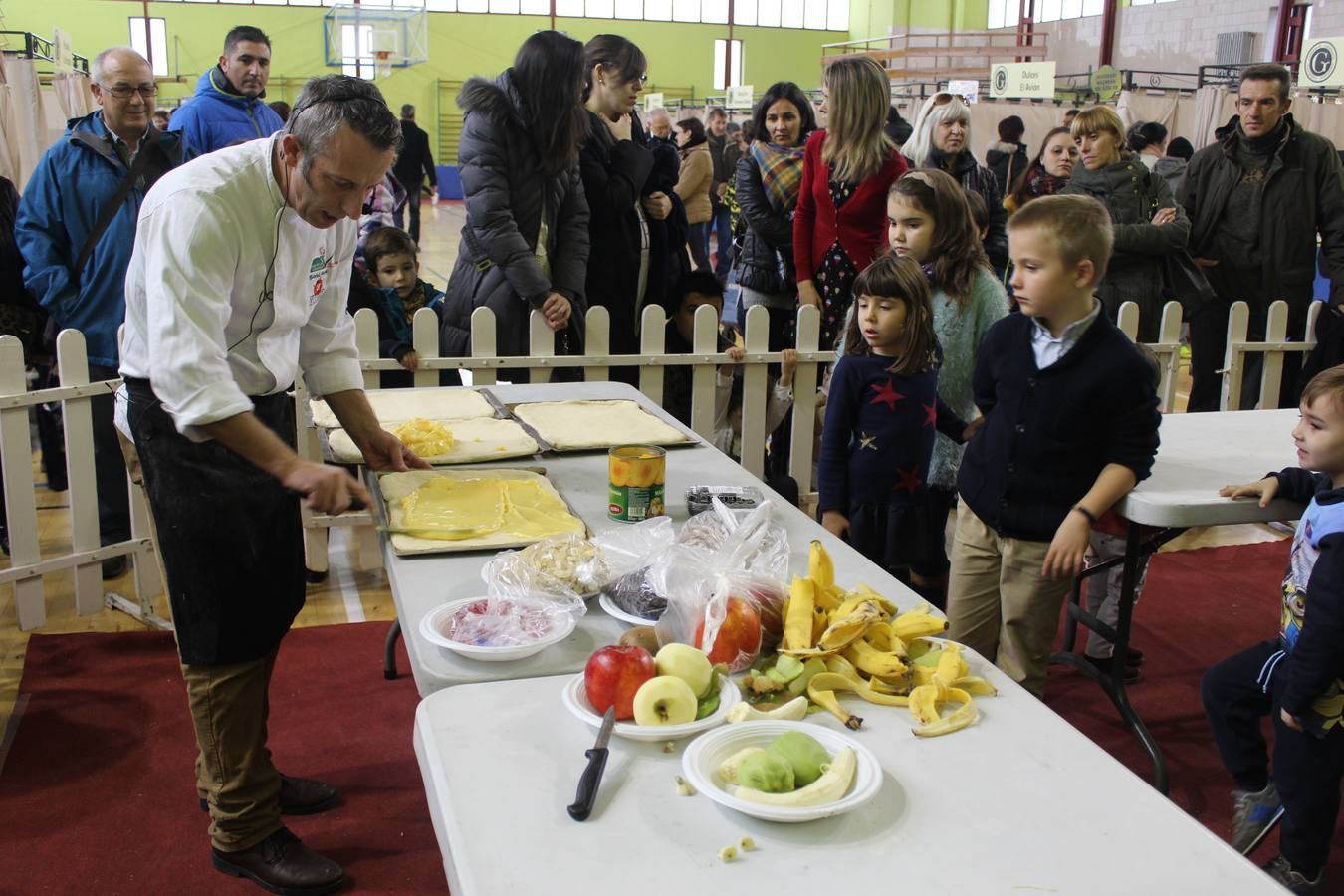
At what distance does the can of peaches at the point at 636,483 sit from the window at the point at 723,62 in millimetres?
27856

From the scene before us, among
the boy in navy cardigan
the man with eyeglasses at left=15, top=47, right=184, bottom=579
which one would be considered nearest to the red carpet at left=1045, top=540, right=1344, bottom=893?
the boy in navy cardigan

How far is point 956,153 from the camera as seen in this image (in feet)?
16.5

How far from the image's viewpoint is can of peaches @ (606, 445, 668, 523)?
212 centimetres

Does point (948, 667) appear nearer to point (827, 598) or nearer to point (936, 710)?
point (936, 710)

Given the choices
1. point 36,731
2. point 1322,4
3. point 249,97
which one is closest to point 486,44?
point 1322,4

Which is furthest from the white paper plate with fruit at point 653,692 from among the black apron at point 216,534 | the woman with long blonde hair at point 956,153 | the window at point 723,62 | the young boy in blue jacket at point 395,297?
the window at point 723,62

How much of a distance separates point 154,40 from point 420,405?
26.2 m

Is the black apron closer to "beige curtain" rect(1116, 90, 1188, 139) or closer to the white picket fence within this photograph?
the white picket fence

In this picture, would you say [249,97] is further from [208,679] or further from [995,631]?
[995,631]

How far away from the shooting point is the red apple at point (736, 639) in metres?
1.54

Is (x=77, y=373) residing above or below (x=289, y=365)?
below

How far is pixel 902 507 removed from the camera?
120 inches

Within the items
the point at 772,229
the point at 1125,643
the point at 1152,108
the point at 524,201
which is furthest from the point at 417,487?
the point at 1152,108

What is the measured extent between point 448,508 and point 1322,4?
17576mm
